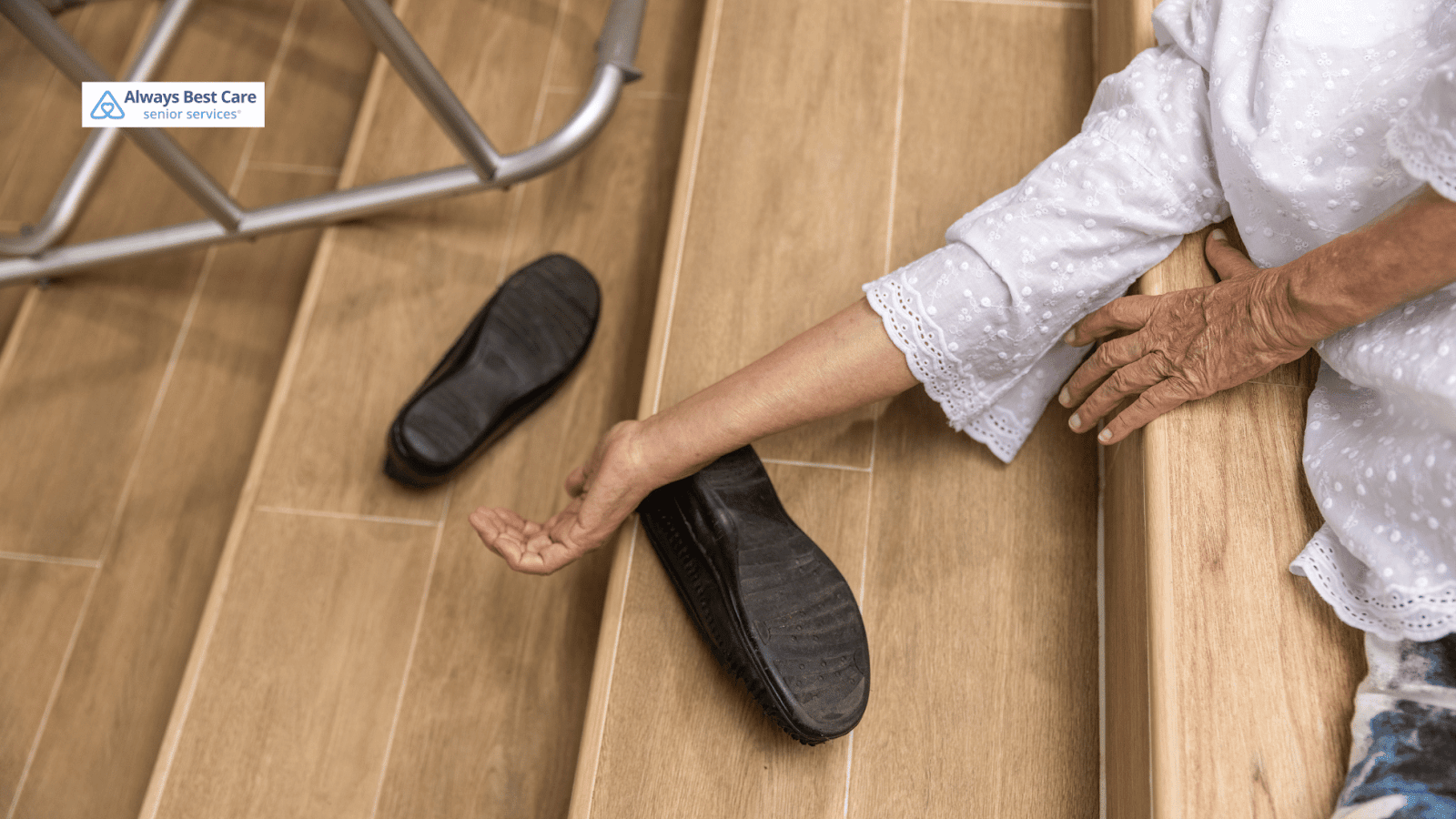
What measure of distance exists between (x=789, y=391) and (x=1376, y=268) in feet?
1.58

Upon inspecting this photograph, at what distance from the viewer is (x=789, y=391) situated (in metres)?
0.88

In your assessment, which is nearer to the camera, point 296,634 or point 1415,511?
point 1415,511

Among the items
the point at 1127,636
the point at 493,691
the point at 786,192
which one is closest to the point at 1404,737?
the point at 1127,636

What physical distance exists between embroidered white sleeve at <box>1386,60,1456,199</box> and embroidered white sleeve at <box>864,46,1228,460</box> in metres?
0.19

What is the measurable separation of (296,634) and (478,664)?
0.79ft

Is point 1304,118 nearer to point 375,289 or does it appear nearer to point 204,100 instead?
point 375,289

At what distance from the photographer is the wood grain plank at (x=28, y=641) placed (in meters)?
1.26

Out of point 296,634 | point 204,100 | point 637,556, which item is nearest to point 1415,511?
point 637,556

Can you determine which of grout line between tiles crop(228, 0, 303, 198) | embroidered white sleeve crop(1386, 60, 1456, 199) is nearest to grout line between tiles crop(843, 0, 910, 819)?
embroidered white sleeve crop(1386, 60, 1456, 199)

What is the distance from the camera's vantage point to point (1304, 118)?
757mm

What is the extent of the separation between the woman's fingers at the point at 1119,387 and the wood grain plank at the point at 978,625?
0.42 feet

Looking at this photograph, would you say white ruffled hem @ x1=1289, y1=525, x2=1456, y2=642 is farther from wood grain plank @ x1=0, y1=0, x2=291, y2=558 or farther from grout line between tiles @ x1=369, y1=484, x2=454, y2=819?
Result: wood grain plank @ x1=0, y1=0, x2=291, y2=558

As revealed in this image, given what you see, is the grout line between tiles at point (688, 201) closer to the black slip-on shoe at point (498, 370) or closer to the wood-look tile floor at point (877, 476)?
the wood-look tile floor at point (877, 476)

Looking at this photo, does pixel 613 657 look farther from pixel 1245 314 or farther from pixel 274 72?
pixel 274 72
